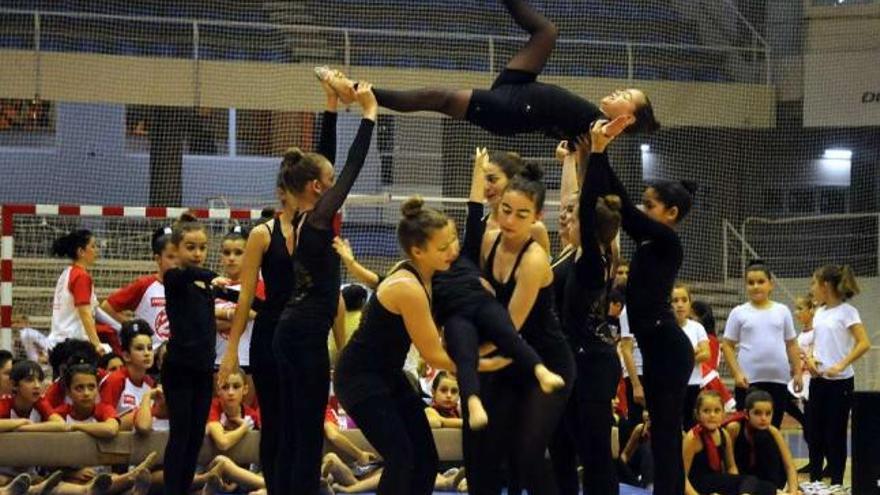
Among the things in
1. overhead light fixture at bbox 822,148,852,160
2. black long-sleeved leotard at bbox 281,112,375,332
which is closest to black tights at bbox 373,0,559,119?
black long-sleeved leotard at bbox 281,112,375,332

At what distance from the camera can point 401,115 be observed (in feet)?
47.5


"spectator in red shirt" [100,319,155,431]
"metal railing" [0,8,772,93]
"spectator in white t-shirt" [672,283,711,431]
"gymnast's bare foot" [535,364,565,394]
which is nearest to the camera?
"gymnast's bare foot" [535,364,565,394]

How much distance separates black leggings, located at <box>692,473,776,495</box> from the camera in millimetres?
7164

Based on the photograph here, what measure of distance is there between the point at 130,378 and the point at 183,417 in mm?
1649

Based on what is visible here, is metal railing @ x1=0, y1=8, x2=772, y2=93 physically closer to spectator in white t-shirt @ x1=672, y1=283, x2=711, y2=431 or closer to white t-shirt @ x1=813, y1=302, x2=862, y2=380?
white t-shirt @ x1=813, y1=302, x2=862, y2=380

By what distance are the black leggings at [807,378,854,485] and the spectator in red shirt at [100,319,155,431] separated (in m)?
3.68

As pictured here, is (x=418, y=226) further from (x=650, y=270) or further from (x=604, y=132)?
(x=650, y=270)

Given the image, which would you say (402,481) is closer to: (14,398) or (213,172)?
(14,398)

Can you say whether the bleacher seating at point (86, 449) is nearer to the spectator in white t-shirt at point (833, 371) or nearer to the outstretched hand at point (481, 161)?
the outstretched hand at point (481, 161)

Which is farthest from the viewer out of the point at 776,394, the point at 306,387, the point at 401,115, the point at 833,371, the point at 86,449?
the point at 401,115

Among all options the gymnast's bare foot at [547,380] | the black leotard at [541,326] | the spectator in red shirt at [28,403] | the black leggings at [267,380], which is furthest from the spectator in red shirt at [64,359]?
the gymnast's bare foot at [547,380]

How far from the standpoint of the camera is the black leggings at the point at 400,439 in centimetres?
461

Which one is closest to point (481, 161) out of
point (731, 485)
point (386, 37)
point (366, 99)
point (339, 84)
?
point (366, 99)

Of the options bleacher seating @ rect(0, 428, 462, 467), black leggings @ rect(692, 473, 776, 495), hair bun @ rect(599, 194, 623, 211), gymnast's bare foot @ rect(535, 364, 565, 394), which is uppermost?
hair bun @ rect(599, 194, 623, 211)
